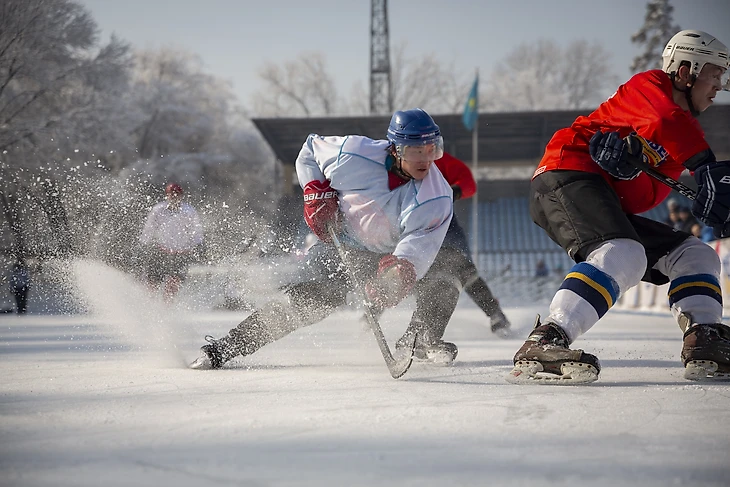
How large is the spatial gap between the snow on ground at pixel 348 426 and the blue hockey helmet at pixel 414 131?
36.9 inches

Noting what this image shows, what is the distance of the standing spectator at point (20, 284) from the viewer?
842cm

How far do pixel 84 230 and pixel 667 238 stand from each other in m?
4.80

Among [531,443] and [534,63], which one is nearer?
[531,443]

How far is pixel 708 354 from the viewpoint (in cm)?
261

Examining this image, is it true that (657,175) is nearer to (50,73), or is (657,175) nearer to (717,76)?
(717,76)

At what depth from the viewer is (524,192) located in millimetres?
22359

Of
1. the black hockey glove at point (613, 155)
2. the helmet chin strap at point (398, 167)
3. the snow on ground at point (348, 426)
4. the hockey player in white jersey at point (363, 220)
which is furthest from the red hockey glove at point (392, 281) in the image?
the black hockey glove at point (613, 155)

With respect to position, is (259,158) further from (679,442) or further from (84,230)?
(679,442)

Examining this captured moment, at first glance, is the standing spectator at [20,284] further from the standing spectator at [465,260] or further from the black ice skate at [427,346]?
the black ice skate at [427,346]

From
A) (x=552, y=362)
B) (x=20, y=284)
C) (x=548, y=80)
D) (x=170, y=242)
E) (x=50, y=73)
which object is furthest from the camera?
(x=548, y=80)

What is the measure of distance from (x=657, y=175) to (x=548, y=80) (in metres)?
32.9

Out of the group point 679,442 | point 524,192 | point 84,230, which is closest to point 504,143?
point 524,192

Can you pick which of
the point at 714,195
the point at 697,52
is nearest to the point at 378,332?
the point at 714,195

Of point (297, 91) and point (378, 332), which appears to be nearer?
point (378, 332)
